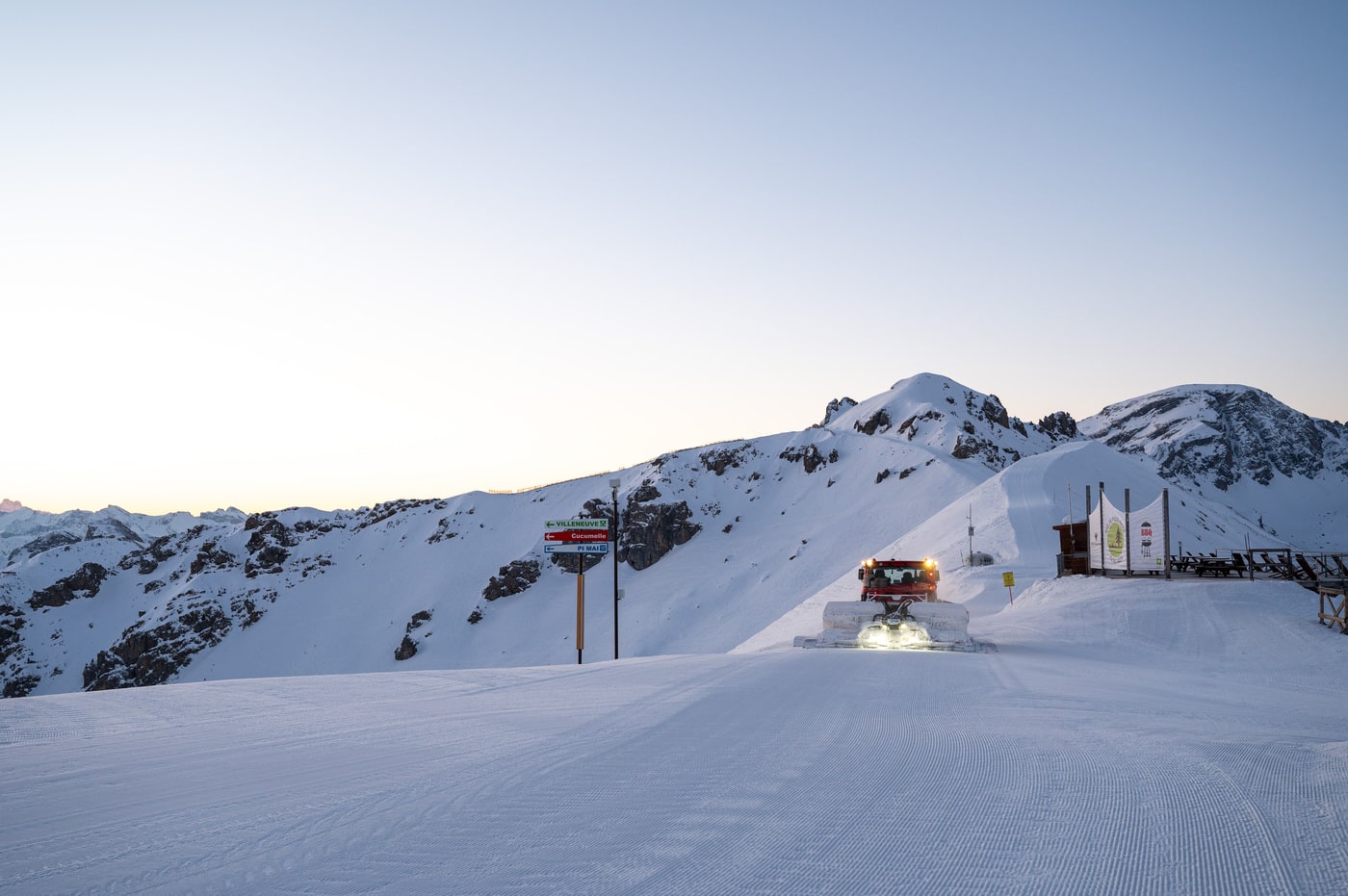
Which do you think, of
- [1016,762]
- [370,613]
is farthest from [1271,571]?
[370,613]

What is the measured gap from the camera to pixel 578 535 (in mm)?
26172

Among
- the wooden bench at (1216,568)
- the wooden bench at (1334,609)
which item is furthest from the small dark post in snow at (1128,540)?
the wooden bench at (1334,609)

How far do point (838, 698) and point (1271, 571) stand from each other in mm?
25075

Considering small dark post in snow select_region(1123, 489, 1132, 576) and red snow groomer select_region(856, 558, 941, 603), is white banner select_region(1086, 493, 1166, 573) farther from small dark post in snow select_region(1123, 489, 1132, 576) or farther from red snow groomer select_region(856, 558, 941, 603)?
red snow groomer select_region(856, 558, 941, 603)

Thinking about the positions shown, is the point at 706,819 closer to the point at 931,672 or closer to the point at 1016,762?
the point at 1016,762

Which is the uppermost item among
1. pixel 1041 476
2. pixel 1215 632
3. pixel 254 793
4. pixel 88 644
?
pixel 1041 476

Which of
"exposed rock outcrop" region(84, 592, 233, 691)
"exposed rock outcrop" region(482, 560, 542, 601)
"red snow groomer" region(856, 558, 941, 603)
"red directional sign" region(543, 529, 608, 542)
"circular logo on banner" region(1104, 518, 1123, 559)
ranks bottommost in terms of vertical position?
"exposed rock outcrop" region(84, 592, 233, 691)

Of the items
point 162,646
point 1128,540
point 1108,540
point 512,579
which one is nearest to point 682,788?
point 1128,540

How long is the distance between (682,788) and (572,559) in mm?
90067

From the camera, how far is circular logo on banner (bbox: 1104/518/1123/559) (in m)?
32.2

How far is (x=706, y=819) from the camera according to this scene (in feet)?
19.6

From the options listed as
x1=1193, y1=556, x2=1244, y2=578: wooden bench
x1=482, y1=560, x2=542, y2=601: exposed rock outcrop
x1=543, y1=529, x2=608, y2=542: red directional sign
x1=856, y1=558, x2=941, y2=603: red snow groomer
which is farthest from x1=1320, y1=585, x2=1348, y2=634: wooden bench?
x1=482, y1=560, x2=542, y2=601: exposed rock outcrop

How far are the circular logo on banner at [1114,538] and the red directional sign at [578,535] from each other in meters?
21.1

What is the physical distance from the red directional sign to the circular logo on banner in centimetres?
2113
